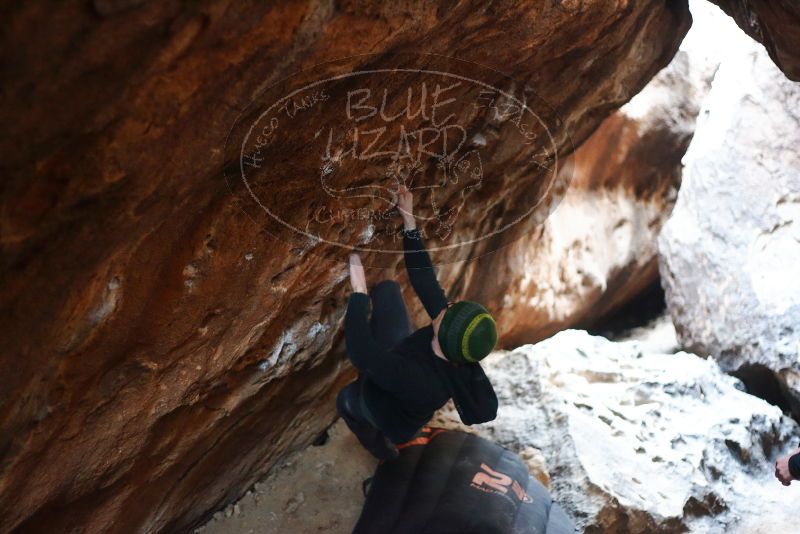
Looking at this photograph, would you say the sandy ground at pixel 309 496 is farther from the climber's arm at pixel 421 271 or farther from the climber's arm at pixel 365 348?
the climber's arm at pixel 421 271

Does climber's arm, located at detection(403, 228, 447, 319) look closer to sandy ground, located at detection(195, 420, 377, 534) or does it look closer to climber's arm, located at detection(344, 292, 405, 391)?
climber's arm, located at detection(344, 292, 405, 391)

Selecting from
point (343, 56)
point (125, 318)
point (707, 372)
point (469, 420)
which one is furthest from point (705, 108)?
point (125, 318)

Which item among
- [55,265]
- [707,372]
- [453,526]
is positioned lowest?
[707,372]

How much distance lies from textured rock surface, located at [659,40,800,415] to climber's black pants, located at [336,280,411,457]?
2.64 meters

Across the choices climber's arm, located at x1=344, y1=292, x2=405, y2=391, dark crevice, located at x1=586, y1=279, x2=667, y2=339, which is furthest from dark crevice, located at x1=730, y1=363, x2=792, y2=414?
climber's arm, located at x1=344, y1=292, x2=405, y2=391

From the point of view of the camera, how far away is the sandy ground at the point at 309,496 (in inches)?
121

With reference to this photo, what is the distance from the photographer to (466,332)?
235 centimetres

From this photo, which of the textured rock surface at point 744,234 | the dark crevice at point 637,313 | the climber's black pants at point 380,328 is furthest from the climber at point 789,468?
the dark crevice at point 637,313

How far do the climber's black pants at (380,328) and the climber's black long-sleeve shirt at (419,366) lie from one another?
0.68 feet

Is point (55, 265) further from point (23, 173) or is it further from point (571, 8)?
point (571, 8)

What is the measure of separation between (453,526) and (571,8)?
6.83 ft

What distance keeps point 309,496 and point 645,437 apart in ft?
6.18

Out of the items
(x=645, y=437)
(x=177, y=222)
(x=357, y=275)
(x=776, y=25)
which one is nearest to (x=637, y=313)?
(x=645, y=437)

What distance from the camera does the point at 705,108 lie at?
5.34m
